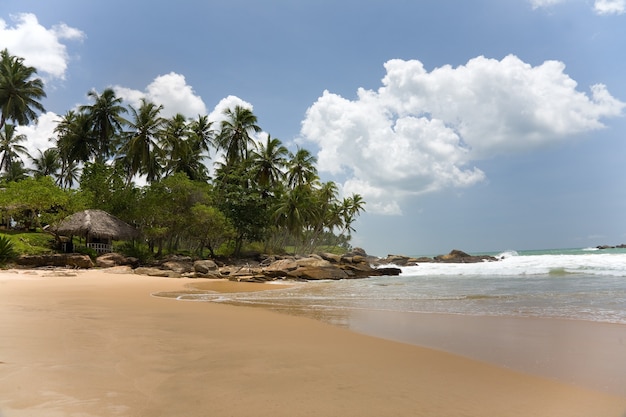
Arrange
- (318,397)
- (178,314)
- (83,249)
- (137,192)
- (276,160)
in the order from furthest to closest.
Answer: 1. (276,160)
2. (137,192)
3. (83,249)
4. (178,314)
5. (318,397)

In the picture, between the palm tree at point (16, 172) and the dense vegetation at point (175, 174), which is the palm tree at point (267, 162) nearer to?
the dense vegetation at point (175, 174)

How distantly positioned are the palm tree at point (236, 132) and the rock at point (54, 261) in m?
21.2

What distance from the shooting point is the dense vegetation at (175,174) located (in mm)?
28234

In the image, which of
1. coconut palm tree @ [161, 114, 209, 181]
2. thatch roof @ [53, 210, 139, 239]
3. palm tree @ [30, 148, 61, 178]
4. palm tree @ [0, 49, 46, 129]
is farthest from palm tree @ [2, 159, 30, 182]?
thatch roof @ [53, 210, 139, 239]

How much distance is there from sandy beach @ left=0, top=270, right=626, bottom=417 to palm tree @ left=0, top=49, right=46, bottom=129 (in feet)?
126

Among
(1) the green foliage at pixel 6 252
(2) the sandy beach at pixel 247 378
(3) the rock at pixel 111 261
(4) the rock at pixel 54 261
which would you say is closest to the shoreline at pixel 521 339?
(2) the sandy beach at pixel 247 378

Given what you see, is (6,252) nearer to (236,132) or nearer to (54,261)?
(54,261)

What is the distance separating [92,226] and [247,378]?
24098 mm

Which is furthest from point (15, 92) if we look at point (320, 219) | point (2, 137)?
point (320, 219)

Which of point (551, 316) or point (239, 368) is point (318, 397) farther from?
point (551, 316)

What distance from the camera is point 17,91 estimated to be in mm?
35125

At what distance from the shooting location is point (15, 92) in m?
Result: 35.0

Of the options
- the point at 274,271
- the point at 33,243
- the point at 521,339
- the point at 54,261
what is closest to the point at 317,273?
the point at 274,271

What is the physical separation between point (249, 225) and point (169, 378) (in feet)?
100
